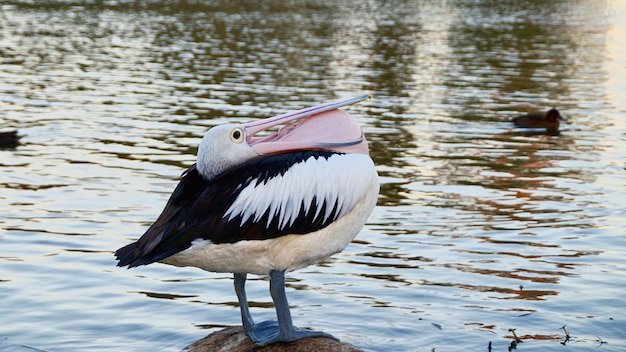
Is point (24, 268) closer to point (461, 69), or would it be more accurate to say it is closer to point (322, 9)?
point (461, 69)

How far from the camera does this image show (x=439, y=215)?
11234 mm

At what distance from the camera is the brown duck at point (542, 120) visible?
17.9 meters

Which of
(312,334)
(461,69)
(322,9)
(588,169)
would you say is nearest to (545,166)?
(588,169)

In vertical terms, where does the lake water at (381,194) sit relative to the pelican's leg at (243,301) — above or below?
below

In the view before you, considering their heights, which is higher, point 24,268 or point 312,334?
point 312,334

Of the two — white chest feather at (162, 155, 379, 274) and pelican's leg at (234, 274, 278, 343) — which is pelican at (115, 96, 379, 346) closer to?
white chest feather at (162, 155, 379, 274)

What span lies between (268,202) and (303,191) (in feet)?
0.60

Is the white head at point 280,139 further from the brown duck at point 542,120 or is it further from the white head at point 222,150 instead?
the brown duck at point 542,120

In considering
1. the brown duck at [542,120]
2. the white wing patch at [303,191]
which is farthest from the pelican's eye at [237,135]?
the brown duck at [542,120]

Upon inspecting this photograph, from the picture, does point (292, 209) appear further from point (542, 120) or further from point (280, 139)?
point (542, 120)

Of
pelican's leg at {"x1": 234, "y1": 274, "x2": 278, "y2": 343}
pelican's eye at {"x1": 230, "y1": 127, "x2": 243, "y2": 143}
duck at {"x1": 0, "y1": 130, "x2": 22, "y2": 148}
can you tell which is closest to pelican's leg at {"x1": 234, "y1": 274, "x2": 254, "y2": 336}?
pelican's leg at {"x1": 234, "y1": 274, "x2": 278, "y2": 343}

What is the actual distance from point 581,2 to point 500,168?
47.6 m

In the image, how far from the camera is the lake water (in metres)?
7.67

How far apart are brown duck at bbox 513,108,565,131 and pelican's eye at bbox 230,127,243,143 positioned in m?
13.1
